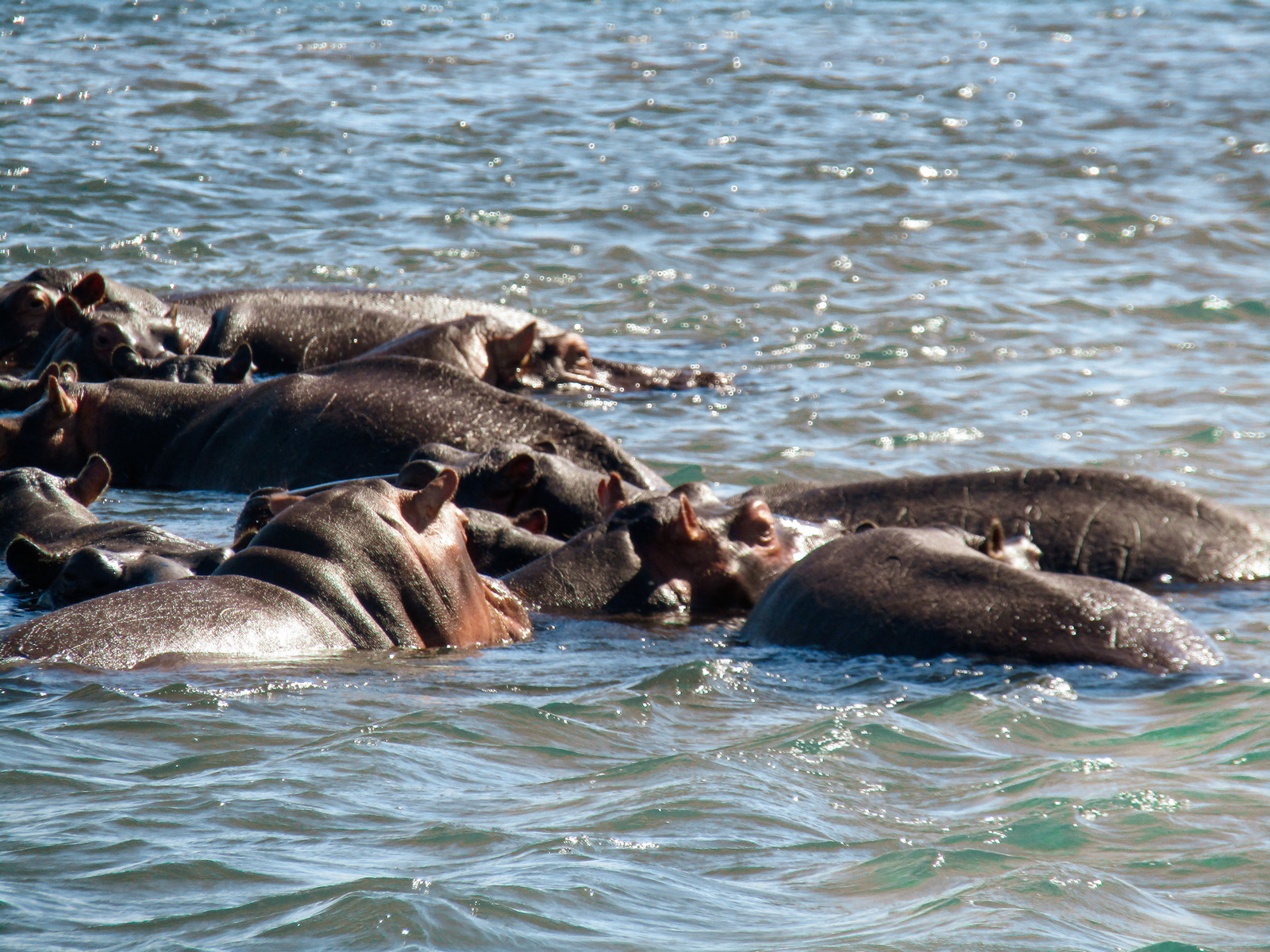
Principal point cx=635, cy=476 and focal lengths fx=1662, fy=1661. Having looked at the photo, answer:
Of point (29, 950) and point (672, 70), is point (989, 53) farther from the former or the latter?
point (29, 950)

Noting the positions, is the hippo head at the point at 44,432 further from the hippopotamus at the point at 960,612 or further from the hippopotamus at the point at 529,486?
the hippopotamus at the point at 960,612

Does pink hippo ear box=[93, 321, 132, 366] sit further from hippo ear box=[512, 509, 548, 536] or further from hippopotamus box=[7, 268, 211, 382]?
hippo ear box=[512, 509, 548, 536]

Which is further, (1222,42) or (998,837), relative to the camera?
(1222,42)

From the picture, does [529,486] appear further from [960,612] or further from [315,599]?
[315,599]

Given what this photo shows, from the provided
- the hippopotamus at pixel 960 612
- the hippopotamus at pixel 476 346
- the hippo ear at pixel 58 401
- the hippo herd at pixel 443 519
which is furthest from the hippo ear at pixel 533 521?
the hippopotamus at pixel 476 346

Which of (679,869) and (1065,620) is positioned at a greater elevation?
(679,869)

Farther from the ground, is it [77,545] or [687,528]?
[77,545]

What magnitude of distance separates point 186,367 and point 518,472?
355 centimetres

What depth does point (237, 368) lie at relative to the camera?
34.3 feet

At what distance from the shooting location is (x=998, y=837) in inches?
160

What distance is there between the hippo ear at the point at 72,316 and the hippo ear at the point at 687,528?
5.44m

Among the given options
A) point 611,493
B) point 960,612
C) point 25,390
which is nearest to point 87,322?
point 25,390

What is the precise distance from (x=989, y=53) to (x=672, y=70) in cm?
593

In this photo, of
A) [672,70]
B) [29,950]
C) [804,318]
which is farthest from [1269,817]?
[672,70]
